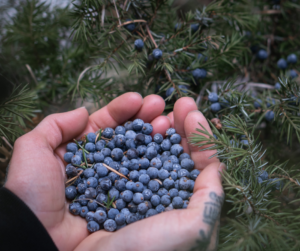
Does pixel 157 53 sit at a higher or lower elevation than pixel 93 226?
higher

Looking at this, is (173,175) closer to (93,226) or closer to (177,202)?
(177,202)

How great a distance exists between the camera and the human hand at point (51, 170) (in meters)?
0.64

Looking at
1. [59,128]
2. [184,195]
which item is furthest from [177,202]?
[59,128]

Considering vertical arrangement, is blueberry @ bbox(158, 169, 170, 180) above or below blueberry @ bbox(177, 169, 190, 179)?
above

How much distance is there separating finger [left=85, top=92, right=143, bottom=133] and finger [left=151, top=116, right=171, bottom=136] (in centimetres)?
9

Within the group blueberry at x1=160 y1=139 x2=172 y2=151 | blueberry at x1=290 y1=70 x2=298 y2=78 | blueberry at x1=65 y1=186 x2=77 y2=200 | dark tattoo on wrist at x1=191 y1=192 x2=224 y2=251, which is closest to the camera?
dark tattoo on wrist at x1=191 y1=192 x2=224 y2=251

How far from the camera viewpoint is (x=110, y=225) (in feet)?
2.21

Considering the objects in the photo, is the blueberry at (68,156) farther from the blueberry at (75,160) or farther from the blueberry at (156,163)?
the blueberry at (156,163)

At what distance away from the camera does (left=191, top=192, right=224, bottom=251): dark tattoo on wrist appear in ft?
1.69

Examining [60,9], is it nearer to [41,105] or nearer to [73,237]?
[41,105]

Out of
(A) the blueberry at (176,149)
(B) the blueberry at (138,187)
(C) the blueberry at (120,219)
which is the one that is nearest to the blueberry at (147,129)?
(A) the blueberry at (176,149)

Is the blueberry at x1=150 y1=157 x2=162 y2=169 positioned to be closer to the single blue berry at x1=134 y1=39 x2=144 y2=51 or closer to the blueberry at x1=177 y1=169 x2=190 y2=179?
the blueberry at x1=177 y1=169 x2=190 y2=179

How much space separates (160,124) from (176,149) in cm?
14

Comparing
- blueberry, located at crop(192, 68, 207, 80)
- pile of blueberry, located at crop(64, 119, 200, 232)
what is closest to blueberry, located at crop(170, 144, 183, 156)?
pile of blueberry, located at crop(64, 119, 200, 232)
